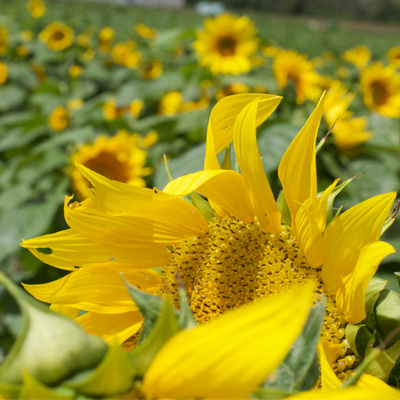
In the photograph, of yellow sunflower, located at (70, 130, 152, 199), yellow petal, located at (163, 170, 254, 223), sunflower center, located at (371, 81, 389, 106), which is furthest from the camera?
sunflower center, located at (371, 81, 389, 106)

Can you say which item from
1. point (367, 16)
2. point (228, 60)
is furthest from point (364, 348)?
point (367, 16)

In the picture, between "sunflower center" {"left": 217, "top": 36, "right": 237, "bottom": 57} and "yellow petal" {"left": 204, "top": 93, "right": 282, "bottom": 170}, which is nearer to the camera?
"yellow petal" {"left": 204, "top": 93, "right": 282, "bottom": 170}

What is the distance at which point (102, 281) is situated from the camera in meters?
0.59

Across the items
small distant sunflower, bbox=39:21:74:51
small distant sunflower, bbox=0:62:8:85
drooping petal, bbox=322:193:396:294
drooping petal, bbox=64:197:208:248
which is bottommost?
small distant sunflower, bbox=0:62:8:85

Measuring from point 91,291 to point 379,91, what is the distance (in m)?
2.28

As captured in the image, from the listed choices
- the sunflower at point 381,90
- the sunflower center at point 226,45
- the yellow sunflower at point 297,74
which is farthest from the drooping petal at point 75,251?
the sunflower center at point 226,45

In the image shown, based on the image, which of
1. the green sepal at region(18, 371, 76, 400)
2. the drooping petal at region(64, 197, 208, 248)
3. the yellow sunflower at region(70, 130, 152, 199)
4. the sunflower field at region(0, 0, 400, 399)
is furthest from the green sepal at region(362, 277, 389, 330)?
the yellow sunflower at region(70, 130, 152, 199)

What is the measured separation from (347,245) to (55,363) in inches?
12.0

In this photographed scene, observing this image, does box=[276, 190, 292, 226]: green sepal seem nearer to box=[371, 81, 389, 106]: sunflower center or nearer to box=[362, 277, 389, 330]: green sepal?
box=[362, 277, 389, 330]: green sepal

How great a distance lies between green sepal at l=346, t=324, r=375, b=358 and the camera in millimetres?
490

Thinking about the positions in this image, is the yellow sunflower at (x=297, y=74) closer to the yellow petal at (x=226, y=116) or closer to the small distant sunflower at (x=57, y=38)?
the yellow petal at (x=226, y=116)

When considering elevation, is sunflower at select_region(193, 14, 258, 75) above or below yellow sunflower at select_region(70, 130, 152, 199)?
above

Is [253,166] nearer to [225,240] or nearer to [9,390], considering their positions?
[225,240]

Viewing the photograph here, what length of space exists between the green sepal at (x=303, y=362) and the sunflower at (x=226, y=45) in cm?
230
